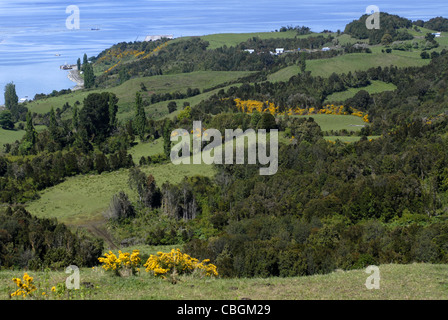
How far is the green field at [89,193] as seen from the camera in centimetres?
3391

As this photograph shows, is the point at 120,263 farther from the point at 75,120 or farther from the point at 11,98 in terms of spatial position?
the point at 11,98

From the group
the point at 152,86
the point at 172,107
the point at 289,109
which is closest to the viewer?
the point at 289,109

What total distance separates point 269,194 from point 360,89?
5204cm

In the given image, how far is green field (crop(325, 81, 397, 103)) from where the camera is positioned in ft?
254

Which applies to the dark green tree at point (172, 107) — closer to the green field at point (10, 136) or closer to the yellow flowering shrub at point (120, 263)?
the green field at point (10, 136)

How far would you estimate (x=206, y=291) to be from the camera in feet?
35.6

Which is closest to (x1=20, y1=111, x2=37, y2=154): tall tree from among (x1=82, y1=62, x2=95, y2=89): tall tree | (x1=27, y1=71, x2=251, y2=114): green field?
(x1=27, y1=71, x2=251, y2=114): green field

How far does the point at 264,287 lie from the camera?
11.3 meters

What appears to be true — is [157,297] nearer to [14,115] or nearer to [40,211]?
[40,211]

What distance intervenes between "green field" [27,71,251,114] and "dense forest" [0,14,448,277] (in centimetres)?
1576

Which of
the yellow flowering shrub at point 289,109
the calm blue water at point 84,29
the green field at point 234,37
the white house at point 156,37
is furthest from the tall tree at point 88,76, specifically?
the white house at point 156,37

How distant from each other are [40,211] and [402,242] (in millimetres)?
23307

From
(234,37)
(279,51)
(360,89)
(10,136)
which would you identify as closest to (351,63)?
(360,89)

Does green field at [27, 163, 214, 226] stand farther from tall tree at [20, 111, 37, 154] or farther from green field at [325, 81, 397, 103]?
green field at [325, 81, 397, 103]
